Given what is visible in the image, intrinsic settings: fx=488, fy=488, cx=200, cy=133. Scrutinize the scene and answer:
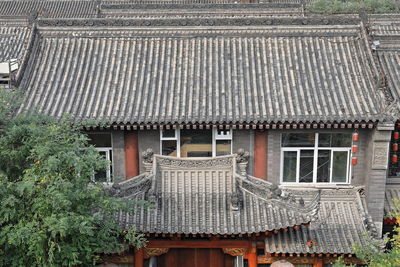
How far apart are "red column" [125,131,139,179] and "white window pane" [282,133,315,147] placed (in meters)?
5.04

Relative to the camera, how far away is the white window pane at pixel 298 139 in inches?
650

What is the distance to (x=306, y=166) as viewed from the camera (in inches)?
666

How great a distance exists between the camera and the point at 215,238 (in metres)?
14.3

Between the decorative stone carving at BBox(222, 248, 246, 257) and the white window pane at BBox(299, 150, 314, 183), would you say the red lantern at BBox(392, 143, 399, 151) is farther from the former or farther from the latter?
the decorative stone carving at BBox(222, 248, 246, 257)

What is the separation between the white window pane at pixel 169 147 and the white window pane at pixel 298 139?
12.3 ft

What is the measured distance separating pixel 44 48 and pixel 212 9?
20919 millimetres

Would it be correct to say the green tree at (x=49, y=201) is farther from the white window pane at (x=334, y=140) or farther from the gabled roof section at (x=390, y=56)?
the gabled roof section at (x=390, y=56)

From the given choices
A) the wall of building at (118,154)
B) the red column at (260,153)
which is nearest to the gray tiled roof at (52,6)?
the wall of building at (118,154)

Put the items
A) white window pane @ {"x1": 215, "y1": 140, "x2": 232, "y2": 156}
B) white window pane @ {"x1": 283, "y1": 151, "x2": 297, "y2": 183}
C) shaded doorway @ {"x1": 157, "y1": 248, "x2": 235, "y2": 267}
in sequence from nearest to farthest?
shaded doorway @ {"x1": 157, "y1": 248, "x2": 235, "y2": 267}, white window pane @ {"x1": 215, "y1": 140, "x2": 232, "y2": 156}, white window pane @ {"x1": 283, "y1": 151, "x2": 297, "y2": 183}

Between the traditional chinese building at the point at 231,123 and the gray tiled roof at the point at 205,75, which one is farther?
the gray tiled roof at the point at 205,75

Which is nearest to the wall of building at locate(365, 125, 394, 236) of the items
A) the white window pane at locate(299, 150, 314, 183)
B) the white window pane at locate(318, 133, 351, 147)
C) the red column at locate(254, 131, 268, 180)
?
the white window pane at locate(318, 133, 351, 147)

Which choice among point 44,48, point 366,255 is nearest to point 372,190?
point 366,255

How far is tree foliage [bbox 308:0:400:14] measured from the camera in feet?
135

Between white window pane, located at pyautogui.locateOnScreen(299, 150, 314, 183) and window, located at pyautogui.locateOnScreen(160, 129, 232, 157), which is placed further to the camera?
white window pane, located at pyautogui.locateOnScreen(299, 150, 314, 183)
